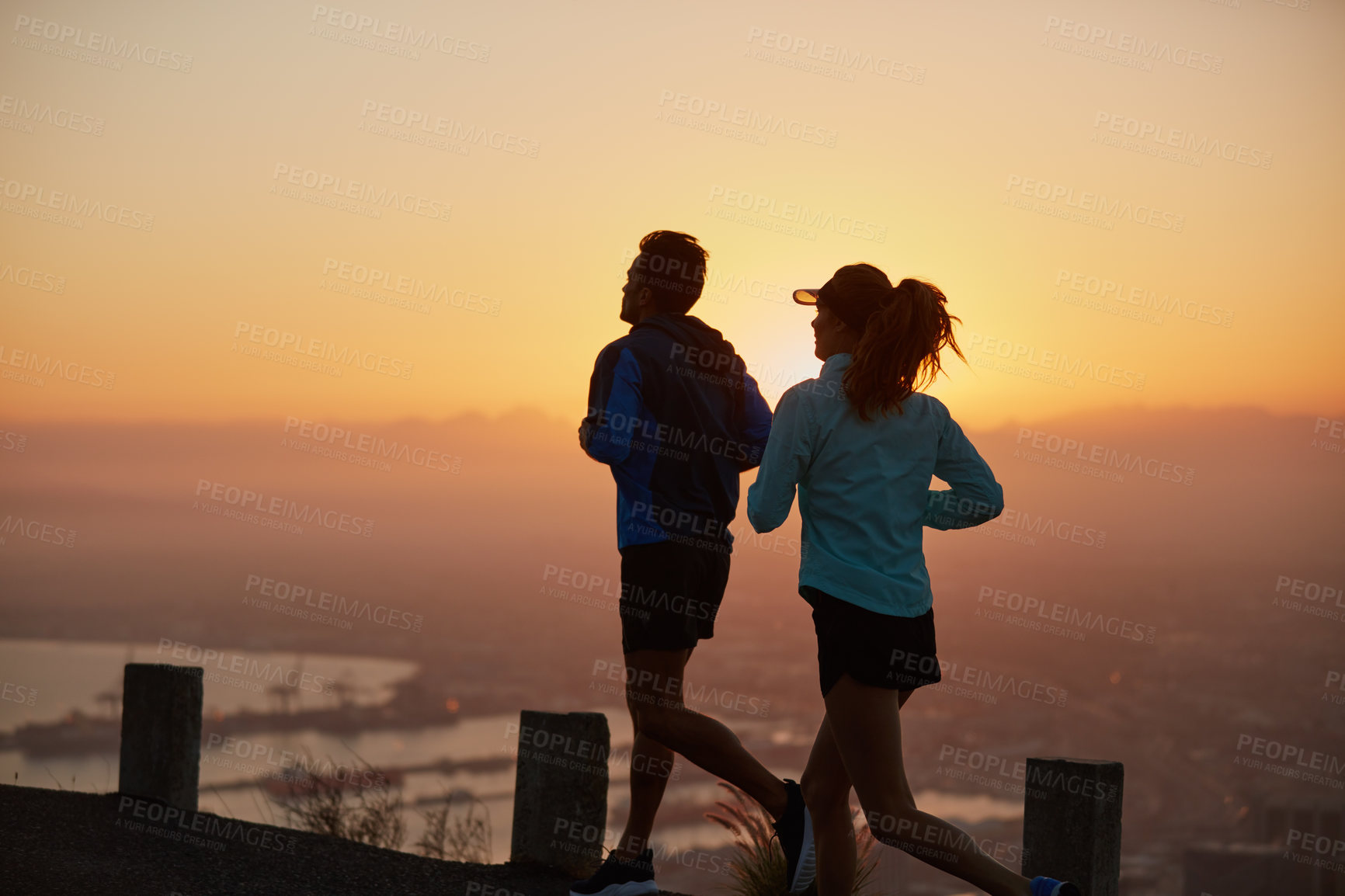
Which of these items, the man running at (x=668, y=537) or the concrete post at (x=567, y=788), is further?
the concrete post at (x=567, y=788)

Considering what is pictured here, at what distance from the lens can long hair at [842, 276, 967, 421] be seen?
3010 mm

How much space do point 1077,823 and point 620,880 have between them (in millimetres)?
1764

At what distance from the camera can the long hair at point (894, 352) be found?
9.87ft

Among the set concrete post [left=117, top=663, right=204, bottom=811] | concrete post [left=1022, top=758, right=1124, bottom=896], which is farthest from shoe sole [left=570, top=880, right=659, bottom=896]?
concrete post [left=117, top=663, right=204, bottom=811]

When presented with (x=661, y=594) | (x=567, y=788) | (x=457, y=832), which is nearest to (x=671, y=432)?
(x=661, y=594)

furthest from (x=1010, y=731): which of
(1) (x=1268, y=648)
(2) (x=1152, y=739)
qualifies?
(1) (x=1268, y=648)

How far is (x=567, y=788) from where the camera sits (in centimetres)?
475

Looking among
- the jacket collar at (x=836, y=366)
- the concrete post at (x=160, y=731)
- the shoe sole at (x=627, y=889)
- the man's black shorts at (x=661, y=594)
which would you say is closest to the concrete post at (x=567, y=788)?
the shoe sole at (x=627, y=889)

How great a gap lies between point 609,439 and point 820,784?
4.56ft

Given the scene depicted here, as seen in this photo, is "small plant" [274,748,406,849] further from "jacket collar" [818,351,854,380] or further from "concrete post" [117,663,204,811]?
"jacket collar" [818,351,854,380]

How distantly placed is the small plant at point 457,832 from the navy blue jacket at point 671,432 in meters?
2.55

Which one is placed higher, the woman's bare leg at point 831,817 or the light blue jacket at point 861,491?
the light blue jacket at point 861,491

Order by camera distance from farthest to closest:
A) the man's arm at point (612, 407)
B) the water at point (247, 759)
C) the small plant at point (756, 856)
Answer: the water at point (247, 759) → the small plant at point (756, 856) → the man's arm at point (612, 407)

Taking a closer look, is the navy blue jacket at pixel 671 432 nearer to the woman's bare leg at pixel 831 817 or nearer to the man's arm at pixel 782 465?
the man's arm at pixel 782 465
